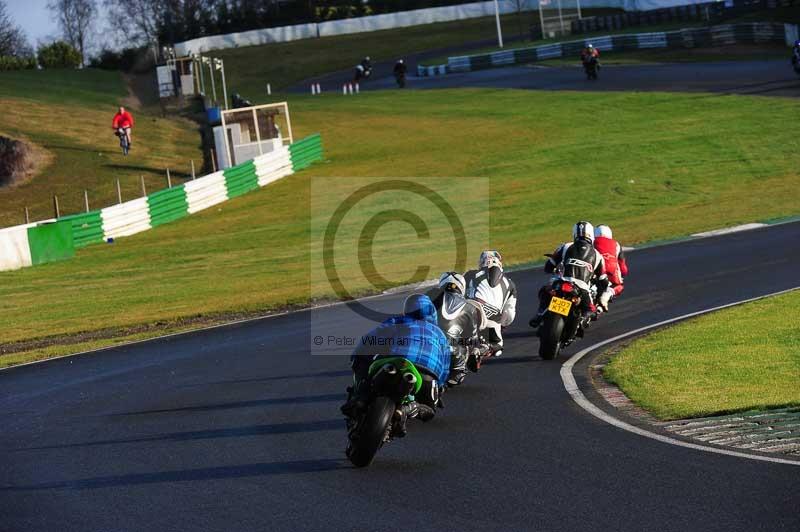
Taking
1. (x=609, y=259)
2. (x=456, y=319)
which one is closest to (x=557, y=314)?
(x=609, y=259)

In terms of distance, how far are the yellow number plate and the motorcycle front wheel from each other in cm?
497

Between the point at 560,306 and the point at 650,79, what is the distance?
130 ft

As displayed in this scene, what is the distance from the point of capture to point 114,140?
157 feet

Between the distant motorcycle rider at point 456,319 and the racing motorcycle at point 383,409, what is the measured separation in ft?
6.01

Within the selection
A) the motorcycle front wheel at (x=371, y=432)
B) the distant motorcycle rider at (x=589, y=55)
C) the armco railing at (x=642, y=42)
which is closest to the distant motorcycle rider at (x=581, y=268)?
the motorcycle front wheel at (x=371, y=432)

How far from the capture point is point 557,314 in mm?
13516

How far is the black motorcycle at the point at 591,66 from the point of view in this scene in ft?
175

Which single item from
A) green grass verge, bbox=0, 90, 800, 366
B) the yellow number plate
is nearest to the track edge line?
the yellow number plate

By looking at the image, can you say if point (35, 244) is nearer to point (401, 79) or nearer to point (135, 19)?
point (401, 79)

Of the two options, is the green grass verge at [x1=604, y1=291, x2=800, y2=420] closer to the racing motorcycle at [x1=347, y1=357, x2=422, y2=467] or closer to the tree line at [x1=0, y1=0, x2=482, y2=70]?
the racing motorcycle at [x1=347, y1=357, x2=422, y2=467]

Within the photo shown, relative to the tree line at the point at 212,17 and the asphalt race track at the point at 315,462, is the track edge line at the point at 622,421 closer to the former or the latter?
the asphalt race track at the point at 315,462

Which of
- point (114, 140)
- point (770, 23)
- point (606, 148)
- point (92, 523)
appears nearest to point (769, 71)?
point (770, 23)

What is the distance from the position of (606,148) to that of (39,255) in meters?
18.9

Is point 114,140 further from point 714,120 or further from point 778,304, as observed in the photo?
point 778,304
